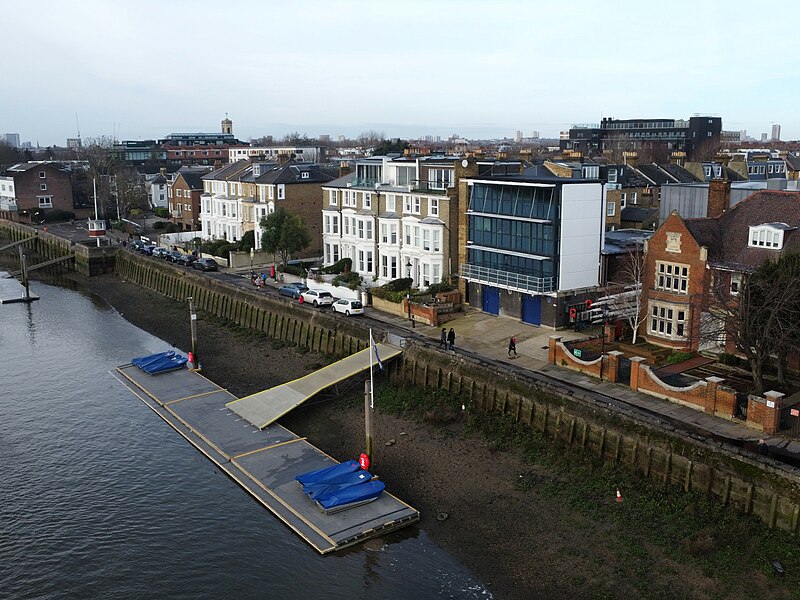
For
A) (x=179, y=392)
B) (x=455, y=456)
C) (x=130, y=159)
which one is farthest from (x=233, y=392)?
(x=130, y=159)

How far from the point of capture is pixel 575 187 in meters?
45.3

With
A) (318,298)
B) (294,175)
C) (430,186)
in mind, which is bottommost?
(318,298)

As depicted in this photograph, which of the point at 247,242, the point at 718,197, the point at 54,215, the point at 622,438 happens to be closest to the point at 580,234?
the point at 718,197

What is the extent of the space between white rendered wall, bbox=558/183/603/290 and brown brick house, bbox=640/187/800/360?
470 centimetres

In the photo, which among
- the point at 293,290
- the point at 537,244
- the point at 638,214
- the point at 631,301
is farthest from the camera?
the point at 638,214

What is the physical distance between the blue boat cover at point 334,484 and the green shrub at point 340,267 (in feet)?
107

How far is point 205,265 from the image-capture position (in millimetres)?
69938

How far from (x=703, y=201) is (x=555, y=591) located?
33.4m

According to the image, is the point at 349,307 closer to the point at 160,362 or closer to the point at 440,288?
the point at 440,288

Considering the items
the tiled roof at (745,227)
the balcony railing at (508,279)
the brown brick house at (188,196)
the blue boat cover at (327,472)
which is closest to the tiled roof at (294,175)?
the brown brick house at (188,196)

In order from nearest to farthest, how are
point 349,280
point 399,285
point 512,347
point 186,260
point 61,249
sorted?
1. point 512,347
2. point 399,285
3. point 349,280
4. point 186,260
5. point 61,249

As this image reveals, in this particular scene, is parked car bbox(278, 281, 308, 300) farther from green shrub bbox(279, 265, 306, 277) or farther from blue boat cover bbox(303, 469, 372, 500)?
blue boat cover bbox(303, 469, 372, 500)

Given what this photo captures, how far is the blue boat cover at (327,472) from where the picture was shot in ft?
98.1

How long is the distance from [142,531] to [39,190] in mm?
102496
